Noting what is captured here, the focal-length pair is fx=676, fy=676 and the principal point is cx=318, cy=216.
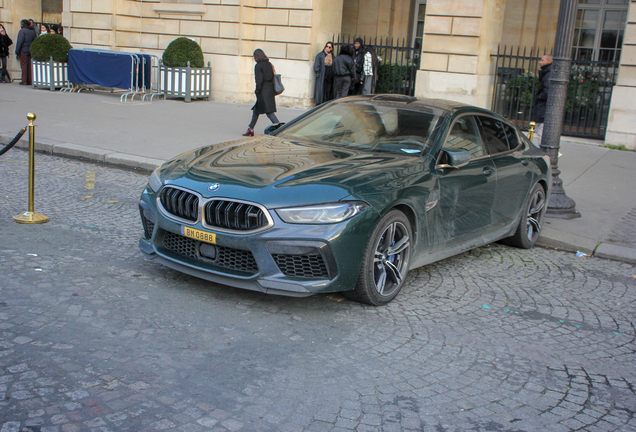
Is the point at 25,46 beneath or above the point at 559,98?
above

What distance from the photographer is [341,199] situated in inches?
177

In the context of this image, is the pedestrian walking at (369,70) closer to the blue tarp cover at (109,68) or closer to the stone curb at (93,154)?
the blue tarp cover at (109,68)

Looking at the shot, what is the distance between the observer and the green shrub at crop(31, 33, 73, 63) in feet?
64.5

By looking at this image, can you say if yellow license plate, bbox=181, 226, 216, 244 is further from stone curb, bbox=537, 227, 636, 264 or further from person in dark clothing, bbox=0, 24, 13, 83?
person in dark clothing, bbox=0, 24, 13, 83

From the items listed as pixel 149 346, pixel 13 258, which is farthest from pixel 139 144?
pixel 149 346

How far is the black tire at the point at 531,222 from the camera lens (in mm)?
6824

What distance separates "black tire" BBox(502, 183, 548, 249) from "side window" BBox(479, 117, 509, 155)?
2.27 feet

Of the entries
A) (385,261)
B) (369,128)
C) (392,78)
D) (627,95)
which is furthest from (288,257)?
(392,78)

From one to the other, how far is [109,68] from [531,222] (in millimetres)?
14641

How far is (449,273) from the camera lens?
592 cm

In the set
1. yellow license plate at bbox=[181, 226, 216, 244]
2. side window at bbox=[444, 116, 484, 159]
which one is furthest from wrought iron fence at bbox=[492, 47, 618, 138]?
yellow license plate at bbox=[181, 226, 216, 244]

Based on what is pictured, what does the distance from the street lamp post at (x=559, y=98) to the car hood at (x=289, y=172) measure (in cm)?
350

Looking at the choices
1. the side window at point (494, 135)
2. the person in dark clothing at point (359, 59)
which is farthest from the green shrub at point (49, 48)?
the side window at point (494, 135)

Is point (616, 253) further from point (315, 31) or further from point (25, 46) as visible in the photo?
point (25, 46)
